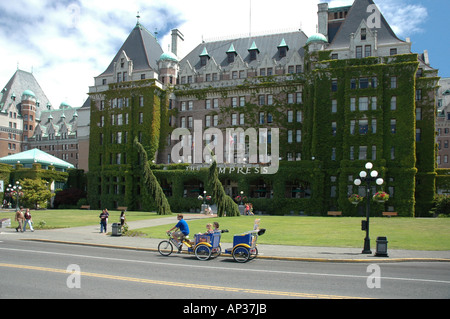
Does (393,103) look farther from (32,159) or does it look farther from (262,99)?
(32,159)

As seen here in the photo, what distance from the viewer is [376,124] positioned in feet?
168

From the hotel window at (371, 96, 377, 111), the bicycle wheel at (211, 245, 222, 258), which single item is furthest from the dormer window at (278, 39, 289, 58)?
the bicycle wheel at (211, 245, 222, 258)

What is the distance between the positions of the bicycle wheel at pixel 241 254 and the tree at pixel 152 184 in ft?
96.6

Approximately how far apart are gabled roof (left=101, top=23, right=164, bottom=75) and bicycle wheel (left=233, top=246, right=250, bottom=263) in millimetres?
54329

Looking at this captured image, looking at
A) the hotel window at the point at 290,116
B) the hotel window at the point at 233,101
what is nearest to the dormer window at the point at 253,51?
the hotel window at the point at 233,101

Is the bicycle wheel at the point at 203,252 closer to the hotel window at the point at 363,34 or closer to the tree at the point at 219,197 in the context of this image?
the tree at the point at 219,197

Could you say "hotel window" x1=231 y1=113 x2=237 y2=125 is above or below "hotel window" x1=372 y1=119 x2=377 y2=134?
above

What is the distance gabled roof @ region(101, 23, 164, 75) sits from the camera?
67250 mm

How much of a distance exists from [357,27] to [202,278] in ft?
174

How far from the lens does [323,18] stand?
2438 inches

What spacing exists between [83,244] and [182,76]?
163ft

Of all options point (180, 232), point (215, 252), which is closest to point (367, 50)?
point (180, 232)

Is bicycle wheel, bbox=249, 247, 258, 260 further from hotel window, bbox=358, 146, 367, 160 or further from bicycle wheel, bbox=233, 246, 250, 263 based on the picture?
hotel window, bbox=358, 146, 367, 160

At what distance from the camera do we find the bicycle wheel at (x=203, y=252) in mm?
17297
